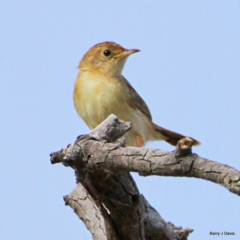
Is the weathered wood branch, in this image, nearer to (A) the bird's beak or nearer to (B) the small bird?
(B) the small bird

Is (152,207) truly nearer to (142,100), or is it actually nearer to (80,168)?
(80,168)

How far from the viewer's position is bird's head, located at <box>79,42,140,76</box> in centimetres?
780

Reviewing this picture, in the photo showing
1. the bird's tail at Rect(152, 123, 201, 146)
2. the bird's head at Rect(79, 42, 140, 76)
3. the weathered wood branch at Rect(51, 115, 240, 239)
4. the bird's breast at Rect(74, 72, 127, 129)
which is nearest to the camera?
the weathered wood branch at Rect(51, 115, 240, 239)

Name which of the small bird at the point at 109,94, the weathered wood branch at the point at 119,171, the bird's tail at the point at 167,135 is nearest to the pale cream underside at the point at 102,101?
the small bird at the point at 109,94

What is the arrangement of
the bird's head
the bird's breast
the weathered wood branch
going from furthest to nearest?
the bird's head, the bird's breast, the weathered wood branch

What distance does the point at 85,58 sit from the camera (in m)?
8.23

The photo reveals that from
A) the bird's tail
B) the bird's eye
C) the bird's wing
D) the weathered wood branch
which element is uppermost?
the bird's eye

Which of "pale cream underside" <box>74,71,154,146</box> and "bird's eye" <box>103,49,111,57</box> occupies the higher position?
"bird's eye" <box>103,49,111,57</box>

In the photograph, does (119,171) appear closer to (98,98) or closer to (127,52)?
(98,98)

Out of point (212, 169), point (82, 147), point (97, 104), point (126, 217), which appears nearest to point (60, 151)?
point (82, 147)

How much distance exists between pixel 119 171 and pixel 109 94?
316 cm

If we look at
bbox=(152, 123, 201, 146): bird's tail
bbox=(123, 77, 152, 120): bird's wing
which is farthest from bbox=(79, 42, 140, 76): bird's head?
bbox=(152, 123, 201, 146): bird's tail

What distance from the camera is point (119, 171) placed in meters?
4.43

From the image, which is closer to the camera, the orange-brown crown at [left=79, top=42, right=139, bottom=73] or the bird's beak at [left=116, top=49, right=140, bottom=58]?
the bird's beak at [left=116, top=49, right=140, bottom=58]
